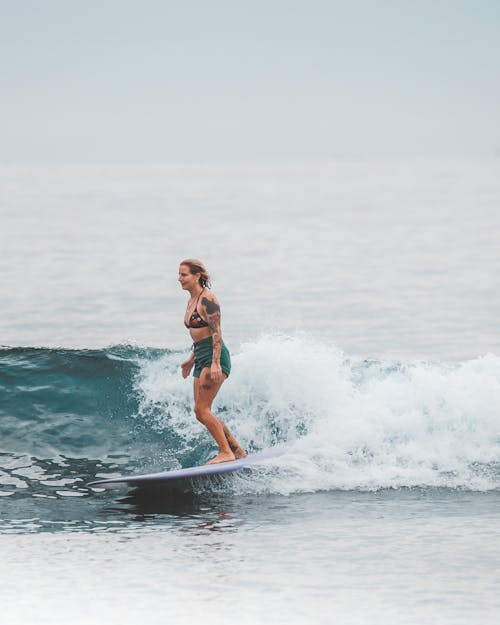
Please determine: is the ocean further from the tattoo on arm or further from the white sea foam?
the tattoo on arm

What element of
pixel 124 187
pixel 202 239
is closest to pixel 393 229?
pixel 202 239

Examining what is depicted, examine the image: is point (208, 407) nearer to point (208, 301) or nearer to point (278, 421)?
point (208, 301)

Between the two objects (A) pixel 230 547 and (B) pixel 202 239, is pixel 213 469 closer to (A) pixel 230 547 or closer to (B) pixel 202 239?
(A) pixel 230 547

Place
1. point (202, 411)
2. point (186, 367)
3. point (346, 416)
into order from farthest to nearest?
point (346, 416) → point (186, 367) → point (202, 411)

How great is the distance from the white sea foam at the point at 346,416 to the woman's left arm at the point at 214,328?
118cm

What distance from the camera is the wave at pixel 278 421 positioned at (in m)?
13.0

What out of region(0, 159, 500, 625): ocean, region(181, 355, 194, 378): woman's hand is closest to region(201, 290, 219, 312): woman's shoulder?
region(181, 355, 194, 378): woman's hand

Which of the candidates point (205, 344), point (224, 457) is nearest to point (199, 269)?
point (205, 344)

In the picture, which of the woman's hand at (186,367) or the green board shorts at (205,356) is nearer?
the green board shorts at (205,356)

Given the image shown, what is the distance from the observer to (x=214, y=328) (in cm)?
1202

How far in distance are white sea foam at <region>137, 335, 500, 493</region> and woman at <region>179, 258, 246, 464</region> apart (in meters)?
0.72

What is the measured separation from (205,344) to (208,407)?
1.95 feet

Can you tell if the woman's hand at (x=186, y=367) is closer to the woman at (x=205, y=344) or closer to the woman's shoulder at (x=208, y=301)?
the woman at (x=205, y=344)

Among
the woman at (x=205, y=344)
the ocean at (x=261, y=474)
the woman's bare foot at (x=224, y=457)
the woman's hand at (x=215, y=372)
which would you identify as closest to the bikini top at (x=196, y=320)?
the woman at (x=205, y=344)
